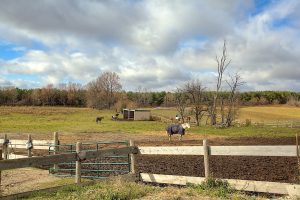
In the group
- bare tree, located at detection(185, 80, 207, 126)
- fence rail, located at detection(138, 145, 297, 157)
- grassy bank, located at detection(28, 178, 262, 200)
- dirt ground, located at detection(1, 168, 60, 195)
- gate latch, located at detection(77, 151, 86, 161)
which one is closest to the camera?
grassy bank, located at detection(28, 178, 262, 200)

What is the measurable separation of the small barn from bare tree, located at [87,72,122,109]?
1459 inches

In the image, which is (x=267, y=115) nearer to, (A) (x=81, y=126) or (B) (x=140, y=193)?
(A) (x=81, y=126)

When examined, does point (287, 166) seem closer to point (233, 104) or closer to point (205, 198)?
point (205, 198)

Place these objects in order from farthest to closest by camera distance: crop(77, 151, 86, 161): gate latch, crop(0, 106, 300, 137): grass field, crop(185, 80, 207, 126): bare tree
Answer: crop(185, 80, 207, 126): bare tree → crop(0, 106, 300, 137): grass field → crop(77, 151, 86, 161): gate latch

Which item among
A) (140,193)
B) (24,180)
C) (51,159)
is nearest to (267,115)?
(24,180)

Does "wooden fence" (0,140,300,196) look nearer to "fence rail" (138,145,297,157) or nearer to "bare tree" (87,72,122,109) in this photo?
"fence rail" (138,145,297,157)

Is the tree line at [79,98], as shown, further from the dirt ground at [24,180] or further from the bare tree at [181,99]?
the dirt ground at [24,180]

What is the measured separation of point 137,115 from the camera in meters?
74.8

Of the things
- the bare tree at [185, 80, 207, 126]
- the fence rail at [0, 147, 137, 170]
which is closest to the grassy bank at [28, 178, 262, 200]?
the fence rail at [0, 147, 137, 170]

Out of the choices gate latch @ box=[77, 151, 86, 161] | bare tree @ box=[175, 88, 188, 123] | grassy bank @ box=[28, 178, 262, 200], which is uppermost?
bare tree @ box=[175, 88, 188, 123]

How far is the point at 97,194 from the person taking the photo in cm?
777

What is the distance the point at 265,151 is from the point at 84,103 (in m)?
129

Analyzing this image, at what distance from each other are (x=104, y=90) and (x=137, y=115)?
45.9 m

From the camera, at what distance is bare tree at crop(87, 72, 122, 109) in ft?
375
